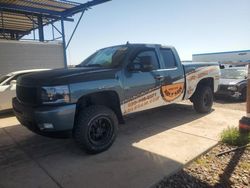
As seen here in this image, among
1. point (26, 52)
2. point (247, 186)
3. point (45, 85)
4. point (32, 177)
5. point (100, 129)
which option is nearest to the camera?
point (247, 186)

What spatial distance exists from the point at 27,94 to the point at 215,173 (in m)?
3.27

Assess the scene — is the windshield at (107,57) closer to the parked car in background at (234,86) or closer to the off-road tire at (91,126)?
the off-road tire at (91,126)

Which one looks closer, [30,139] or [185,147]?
[185,147]

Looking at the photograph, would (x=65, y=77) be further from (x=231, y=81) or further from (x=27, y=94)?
(x=231, y=81)

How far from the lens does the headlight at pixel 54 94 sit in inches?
146

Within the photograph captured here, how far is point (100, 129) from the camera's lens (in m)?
4.34

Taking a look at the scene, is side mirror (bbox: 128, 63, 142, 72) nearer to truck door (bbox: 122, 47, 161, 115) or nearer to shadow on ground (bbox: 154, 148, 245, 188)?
truck door (bbox: 122, 47, 161, 115)

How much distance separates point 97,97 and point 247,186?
277 centimetres

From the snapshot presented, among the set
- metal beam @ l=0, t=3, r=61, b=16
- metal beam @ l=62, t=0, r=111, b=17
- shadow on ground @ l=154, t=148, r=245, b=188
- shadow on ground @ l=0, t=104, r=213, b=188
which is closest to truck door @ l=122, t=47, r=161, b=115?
shadow on ground @ l=0, t=104, r=213, b=188

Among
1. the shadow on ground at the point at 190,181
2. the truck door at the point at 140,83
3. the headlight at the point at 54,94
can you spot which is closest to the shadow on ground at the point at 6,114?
the headlight at the point at 54,94

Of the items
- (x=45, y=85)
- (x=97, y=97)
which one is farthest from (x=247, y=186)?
(x=45, y=85)

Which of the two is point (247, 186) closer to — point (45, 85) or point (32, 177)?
point (32, 177)

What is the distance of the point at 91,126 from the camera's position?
162 inches

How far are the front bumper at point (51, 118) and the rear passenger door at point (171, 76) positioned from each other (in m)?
2.44
